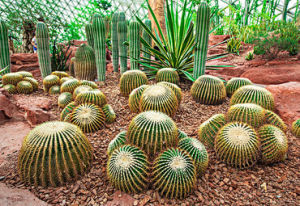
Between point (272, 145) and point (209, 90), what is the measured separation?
1.63 metres

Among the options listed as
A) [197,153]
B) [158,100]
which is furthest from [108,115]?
[197,153]

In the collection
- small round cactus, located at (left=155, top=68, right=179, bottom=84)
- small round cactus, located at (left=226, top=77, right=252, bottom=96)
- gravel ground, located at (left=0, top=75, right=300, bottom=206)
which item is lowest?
gravel ground, located at (left=0, top=75, right=300, bottom=206)

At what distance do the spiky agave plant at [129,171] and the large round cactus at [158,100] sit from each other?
3.71ft

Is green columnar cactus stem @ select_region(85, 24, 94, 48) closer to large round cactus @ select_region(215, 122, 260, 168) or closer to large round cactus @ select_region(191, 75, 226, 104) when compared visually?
large round cactus @ select_region(191, 75, 226, 104)

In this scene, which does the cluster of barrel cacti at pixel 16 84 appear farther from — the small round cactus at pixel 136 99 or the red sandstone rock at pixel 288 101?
the red sandstone rock at pixel 288 101

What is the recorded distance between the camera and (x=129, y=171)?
2.02 meters

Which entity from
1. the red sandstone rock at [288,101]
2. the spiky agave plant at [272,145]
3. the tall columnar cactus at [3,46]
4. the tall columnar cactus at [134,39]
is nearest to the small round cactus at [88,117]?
the spiky agave plant at [272,145]

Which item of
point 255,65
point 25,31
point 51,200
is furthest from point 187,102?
point 25,31

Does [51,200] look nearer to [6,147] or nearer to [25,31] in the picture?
[6,147]

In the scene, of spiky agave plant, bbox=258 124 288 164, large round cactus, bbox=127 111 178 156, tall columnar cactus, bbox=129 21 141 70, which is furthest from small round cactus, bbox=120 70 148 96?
spiky agave plant, bbox=258 124 288 164

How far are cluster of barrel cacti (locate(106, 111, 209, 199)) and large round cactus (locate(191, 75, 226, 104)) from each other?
1.75 metres

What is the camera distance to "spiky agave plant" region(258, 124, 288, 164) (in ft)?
8.22

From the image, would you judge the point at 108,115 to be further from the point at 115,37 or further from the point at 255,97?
the point at 115,37

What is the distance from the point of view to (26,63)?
8078 millimetres
